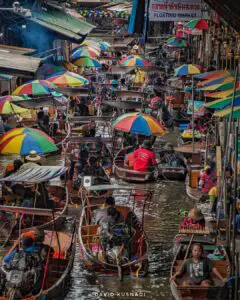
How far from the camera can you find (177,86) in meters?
33.8

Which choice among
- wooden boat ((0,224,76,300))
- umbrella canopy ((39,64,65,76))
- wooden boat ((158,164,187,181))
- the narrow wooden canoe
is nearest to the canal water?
the narrow wooden canoe

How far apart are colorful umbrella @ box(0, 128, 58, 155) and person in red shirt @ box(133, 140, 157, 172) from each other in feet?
14.2

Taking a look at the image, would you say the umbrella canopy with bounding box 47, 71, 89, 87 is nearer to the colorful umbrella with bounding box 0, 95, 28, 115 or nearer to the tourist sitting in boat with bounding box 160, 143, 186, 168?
the colorful umbrella with bounding box 0, 95, 28, 115

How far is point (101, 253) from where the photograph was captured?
14.5m

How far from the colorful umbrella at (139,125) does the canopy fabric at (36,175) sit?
265 inches

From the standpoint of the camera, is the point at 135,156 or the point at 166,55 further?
the point at 166,55

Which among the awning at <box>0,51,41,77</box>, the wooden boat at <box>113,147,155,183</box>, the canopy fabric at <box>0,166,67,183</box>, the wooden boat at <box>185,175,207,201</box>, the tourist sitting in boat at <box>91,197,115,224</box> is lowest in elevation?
the wooden boat at <box>113,147,155,183</box>

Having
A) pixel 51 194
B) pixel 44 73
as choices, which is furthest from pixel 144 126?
pixel 44 73

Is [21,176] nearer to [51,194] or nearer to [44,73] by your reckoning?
[51,194]

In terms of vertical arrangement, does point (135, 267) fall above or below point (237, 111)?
below

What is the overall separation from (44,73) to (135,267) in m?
22.7

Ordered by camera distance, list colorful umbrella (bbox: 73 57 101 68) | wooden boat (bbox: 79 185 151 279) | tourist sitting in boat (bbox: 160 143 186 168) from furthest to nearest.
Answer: colorful umbrella (bbox: 73 57 101 68) → tourist sitting in boat (bbox: 160 143 186 168) → wooden boat (bbox: 79 185 151 279)

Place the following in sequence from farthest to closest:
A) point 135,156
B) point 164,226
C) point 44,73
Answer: point 44,73
point 135,156
point 164,226

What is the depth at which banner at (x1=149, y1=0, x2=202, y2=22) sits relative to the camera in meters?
20.4
